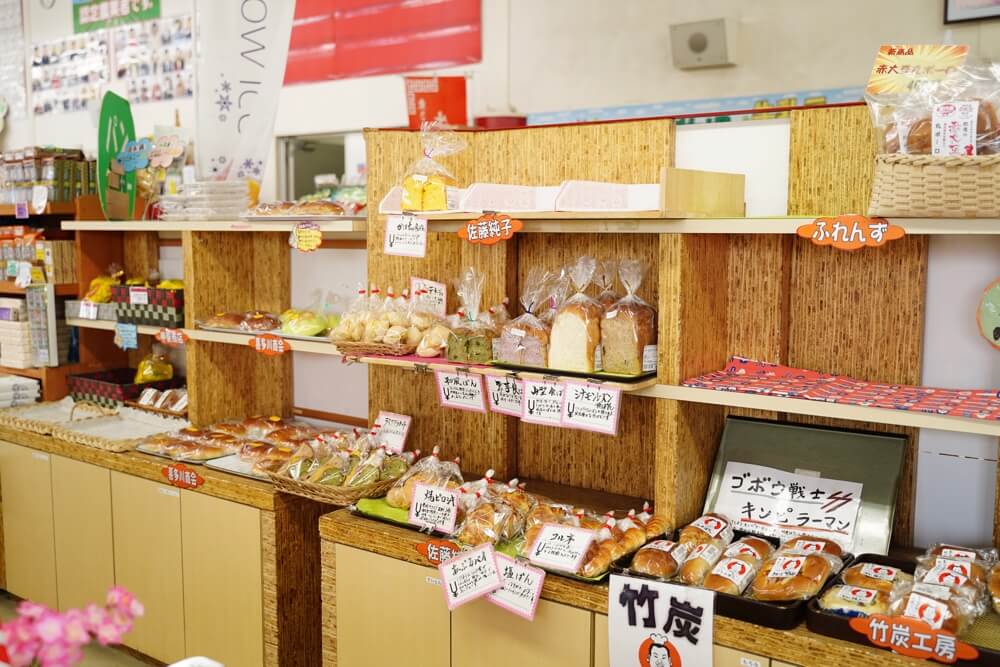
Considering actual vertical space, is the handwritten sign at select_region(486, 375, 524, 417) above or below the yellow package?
above

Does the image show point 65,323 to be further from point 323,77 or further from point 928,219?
point 928,219

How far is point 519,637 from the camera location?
241cm

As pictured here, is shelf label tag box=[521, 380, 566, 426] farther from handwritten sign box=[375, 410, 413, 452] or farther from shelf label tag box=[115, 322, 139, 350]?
shelf label tag box=[115, 322, 139, 350]

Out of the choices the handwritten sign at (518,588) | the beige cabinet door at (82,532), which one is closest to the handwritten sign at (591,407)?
the handwritten sign at (518,588)

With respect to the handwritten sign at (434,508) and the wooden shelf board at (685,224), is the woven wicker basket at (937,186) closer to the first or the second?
the wooden shelf board at (685,224)

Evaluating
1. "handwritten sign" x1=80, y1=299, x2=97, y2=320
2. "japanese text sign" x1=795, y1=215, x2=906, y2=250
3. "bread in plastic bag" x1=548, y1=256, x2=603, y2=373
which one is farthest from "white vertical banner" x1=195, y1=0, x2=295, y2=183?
"japanese text sign" x1=795, y1=215, x2=906, y2=250

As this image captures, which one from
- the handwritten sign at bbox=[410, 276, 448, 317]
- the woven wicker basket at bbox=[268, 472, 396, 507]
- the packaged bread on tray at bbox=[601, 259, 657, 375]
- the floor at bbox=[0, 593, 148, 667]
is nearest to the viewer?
the packaged bread on tray at bbox=[601, 259, 657, 375]

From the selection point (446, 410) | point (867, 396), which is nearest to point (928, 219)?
point (867, 396)

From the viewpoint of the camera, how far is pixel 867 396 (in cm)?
219

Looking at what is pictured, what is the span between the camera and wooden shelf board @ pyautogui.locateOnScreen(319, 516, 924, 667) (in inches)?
75.2

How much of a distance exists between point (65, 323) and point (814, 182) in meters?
3.47

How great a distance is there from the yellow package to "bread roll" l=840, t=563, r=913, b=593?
3179mm

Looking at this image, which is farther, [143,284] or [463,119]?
[463,119]

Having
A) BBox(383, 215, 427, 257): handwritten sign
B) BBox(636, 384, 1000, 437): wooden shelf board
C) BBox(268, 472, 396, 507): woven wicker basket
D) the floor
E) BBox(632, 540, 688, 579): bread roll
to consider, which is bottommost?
the floor
